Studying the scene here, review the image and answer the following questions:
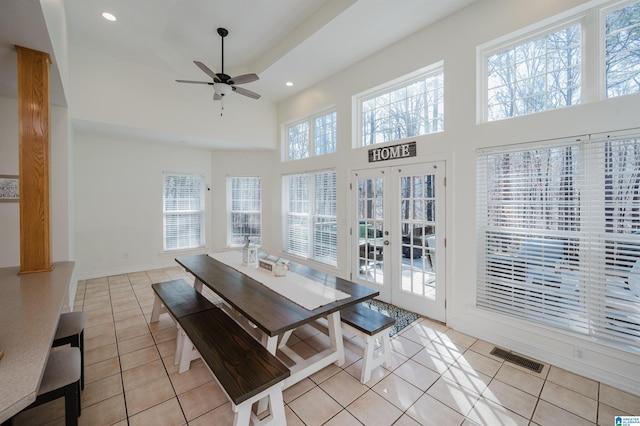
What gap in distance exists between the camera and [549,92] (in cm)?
253

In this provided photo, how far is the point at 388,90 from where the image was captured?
3842 mm

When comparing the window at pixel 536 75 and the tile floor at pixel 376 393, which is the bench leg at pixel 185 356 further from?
the window at pixel 536 75

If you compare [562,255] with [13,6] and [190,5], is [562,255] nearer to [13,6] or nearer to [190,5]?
[13,6]

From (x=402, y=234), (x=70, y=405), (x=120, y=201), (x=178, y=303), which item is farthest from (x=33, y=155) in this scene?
(x=402, y=234)

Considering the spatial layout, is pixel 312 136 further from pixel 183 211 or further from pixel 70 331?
pixel 70 331

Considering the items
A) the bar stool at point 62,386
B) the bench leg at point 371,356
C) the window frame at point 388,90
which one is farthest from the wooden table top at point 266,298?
the window frame at point 388,90

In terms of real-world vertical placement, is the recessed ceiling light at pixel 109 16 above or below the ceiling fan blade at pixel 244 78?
above

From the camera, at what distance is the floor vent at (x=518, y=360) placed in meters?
2.35

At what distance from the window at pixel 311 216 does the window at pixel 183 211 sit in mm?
2007

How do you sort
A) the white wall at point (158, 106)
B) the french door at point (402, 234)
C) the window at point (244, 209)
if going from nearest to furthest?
1. the french door at point (402, 234)
2. the white wall at point (158, 106)
3. the window at point (244, 209)

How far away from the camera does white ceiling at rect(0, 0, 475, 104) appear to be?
3041 mm

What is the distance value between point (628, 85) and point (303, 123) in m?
4.32

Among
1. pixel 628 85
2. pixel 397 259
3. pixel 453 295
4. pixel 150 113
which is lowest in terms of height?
pixel 453 295

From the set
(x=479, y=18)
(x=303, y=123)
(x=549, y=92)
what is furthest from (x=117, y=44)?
(x=549, y=92)
